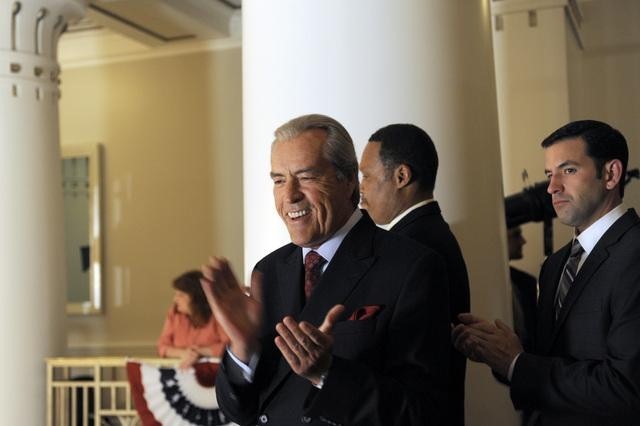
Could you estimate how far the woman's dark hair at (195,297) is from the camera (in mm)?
7529

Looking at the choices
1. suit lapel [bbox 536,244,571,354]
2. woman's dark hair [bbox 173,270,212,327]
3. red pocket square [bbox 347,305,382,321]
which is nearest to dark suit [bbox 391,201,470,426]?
suit lapel [bbox 536,244,571,354]

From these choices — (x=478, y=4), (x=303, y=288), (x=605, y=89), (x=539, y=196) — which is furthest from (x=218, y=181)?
(x=303, y=288)

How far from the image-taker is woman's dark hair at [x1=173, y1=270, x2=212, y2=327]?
24.7 ft

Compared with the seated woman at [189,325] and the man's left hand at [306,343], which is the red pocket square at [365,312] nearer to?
the man's left hand at [306,343]

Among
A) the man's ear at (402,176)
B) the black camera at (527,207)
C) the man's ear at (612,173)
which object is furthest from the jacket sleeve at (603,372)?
the black camera at (527,207)

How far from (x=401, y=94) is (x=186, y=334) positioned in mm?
4384

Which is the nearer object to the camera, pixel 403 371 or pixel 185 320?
pixel 403 371

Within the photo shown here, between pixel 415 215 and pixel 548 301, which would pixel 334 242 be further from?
pixel 548 301

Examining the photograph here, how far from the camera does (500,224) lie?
374 cm

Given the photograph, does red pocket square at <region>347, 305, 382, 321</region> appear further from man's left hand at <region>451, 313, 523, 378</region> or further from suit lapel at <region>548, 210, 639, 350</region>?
suit lapel at <region>548, 210, 639, 350</region>

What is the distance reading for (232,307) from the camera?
223 cm

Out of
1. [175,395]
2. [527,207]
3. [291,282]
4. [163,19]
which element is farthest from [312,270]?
Result: [163,19]

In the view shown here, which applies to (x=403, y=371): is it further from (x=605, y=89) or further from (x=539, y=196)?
(x=605, y=89)

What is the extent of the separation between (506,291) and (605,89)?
238 inches
